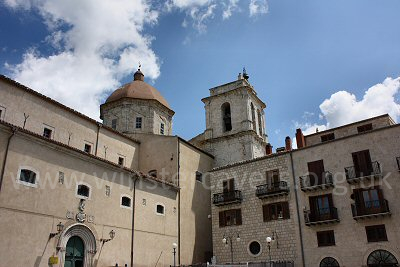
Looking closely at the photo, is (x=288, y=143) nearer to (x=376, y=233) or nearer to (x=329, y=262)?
(x=329, y=262)

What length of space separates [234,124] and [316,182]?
1406 centimetres

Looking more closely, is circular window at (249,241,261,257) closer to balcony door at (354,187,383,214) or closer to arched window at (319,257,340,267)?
arched window at (319,257,340,267)

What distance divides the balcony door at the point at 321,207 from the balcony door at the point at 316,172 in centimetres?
102

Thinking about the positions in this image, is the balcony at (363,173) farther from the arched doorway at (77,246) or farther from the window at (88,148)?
the window at (88,148)

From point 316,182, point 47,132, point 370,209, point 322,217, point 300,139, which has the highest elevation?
point 300,139

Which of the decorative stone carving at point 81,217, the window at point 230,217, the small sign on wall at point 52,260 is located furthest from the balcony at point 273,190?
the small sign on wall at point 52,260

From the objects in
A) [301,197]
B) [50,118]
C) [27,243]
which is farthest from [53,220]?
[301,197]

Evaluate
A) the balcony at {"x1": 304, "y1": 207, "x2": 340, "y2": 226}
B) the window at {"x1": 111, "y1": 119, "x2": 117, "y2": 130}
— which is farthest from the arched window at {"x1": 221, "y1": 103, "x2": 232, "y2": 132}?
the balcony at {"x1": 304, "y1": 207, "x2": 340, "y2": 226}

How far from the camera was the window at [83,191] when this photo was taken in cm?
2078

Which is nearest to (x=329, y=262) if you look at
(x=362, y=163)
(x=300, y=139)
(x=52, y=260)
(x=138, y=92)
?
(x=362, y=163)

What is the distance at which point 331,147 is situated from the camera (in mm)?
24672

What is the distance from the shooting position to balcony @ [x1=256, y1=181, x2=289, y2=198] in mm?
25411

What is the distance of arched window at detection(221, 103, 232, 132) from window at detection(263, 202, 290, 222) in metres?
13.6

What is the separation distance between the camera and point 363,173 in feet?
74.4
